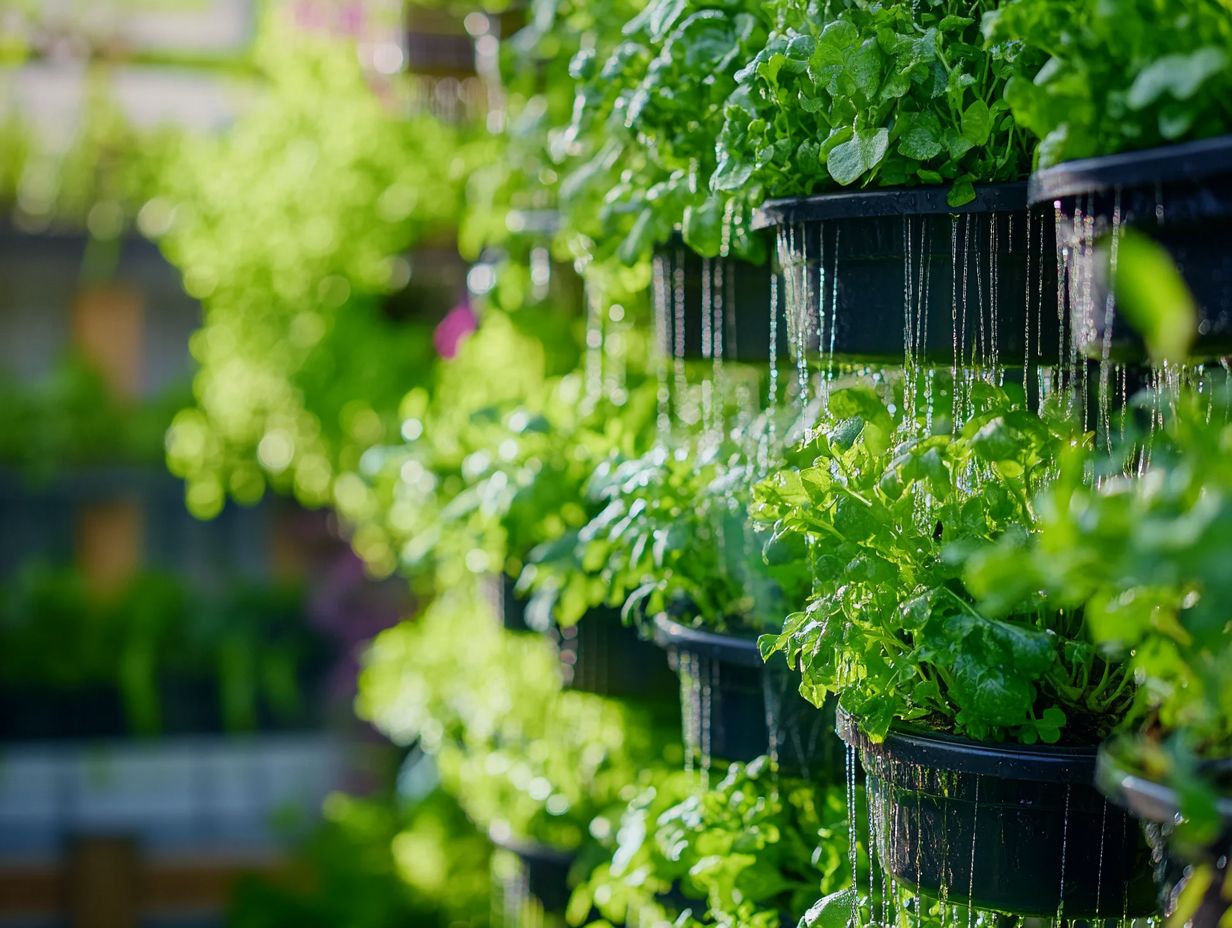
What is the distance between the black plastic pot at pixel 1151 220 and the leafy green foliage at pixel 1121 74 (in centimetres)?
1

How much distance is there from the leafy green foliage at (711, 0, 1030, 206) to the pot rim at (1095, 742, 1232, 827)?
35cm

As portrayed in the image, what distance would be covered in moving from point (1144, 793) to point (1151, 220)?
0.25m

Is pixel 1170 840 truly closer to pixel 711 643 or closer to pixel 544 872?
pixel 711 643

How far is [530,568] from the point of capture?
1.30m

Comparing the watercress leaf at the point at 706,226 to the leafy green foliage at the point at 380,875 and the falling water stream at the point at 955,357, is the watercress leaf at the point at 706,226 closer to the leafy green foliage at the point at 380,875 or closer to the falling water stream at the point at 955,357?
the falling water stream at the point at 955,357

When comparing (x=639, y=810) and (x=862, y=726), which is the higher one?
(x=862, y=726)

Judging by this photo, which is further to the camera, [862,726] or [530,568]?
[530,568]

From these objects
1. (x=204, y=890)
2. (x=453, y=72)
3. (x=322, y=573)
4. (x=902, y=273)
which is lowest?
(x=204, y=890)

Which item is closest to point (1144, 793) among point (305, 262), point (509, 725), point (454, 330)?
point (509, 725)

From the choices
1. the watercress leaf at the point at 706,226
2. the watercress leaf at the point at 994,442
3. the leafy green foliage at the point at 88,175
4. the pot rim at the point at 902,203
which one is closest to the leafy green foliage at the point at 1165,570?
the watercress leaf at the point at 994,442

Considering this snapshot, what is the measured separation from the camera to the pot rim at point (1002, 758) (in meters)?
0.74

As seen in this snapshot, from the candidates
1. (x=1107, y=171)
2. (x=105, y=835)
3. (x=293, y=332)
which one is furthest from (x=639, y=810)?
(x=105, y=835)

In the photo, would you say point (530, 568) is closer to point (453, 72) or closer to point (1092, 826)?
point (1092, 826)

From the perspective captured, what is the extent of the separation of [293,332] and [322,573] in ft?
3.99
